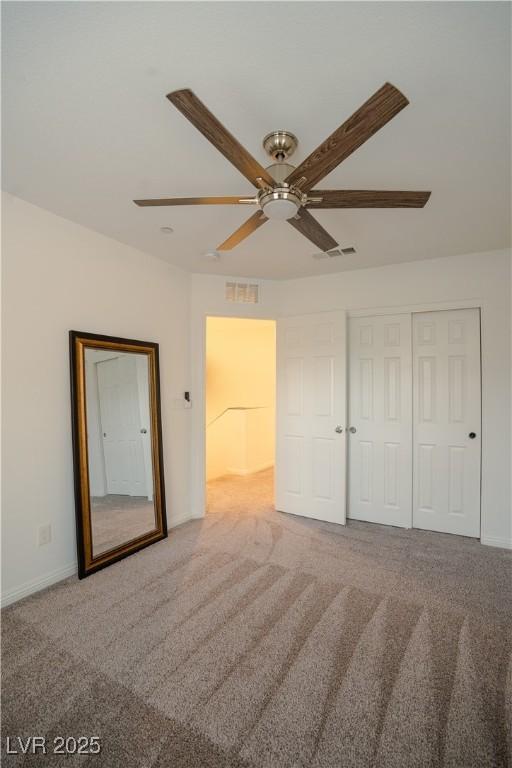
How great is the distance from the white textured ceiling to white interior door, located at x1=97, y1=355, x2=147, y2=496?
1.19 meters

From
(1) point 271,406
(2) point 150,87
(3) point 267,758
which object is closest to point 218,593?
(3) point 267,758

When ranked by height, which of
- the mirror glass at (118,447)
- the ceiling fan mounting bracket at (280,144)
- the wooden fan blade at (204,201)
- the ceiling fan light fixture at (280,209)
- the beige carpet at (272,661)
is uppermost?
the ceiling fan mounting bracket at (280,144)

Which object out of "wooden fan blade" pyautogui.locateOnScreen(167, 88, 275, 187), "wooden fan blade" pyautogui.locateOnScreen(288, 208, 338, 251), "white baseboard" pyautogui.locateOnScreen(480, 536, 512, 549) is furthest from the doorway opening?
"wooden fan blade" pyautogui.locateOnScreen(167, 88, 275, 187)

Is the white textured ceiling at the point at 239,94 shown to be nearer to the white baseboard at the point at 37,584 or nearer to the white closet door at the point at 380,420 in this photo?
the white closet door at the point at 380,420

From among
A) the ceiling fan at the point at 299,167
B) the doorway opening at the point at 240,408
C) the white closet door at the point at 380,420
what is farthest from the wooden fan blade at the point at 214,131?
the doorway opening at the point at 240,408

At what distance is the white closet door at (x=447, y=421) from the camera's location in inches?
132

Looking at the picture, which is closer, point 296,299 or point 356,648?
point 356,648

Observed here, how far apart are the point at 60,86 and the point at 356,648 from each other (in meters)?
2.96

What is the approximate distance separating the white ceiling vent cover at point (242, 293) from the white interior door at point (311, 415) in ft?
1.36

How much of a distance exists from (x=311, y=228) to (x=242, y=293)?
2164mm

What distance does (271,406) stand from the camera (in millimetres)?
6680

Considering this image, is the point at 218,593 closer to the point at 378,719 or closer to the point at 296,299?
the point at 378,719

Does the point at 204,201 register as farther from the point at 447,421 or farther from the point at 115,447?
the point at 447,421

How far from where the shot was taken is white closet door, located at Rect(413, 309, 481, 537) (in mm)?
3361
